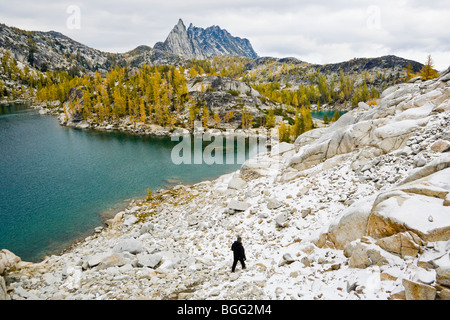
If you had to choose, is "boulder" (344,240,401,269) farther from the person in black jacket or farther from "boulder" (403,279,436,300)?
the person in black jacket

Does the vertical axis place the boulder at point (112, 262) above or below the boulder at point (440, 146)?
below

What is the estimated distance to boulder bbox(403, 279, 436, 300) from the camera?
7.42 m

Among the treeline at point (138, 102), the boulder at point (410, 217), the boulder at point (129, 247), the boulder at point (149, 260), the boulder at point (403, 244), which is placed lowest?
the boulder at point (129, 247)

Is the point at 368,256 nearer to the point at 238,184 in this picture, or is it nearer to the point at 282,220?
the point at 282,220

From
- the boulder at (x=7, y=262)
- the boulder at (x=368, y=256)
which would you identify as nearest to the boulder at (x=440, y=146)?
the boulder at (x=368, y=256)

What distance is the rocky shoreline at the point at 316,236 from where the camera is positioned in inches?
367

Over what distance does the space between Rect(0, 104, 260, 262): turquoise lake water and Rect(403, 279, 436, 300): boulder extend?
3636cm

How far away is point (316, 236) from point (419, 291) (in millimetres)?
6751

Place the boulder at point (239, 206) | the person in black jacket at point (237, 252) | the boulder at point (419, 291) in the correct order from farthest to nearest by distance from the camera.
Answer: the boulder at point (239, 206), the person in black jacket at point (237, 252), the boulder at point (419, 291)

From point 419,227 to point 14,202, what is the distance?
57.9 meters

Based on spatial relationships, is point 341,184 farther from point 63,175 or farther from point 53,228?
point 63,175

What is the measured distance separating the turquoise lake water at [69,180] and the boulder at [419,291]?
36363 millimetres

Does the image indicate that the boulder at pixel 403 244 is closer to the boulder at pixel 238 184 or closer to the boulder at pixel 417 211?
the boulder at pixel 417 211
